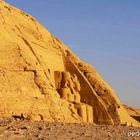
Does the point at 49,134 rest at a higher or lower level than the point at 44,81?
lower

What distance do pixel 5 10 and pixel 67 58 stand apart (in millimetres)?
11137

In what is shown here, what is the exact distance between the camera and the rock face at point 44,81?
27.4 metres

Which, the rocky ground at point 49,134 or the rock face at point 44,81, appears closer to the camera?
the rocky ground at point 49,134

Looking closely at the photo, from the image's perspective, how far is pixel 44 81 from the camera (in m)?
30.5

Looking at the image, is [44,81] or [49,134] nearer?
[49,134]

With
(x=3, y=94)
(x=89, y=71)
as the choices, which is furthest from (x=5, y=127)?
(x=89, y=71)

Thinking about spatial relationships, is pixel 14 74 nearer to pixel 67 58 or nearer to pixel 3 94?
pixel 3 94

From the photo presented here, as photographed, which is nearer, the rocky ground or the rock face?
the rocky ground

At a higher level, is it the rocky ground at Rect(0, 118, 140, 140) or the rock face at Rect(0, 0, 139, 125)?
the rock face at Rect(0, 0, 139, 125)

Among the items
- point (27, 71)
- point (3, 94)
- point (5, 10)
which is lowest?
point (3, 94)

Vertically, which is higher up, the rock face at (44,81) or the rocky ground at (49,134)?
the rock face at (44,81)

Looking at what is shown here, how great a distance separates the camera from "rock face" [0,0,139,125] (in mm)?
27428

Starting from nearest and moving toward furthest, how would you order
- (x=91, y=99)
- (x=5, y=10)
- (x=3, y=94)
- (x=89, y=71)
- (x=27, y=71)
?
1. (x=3, y=94)
2. (x=27, y=71)
3. (x=5, y=10)
4. (x=91, y=99)
5. (x=89, y=71)

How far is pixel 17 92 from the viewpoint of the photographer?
27406 mm
